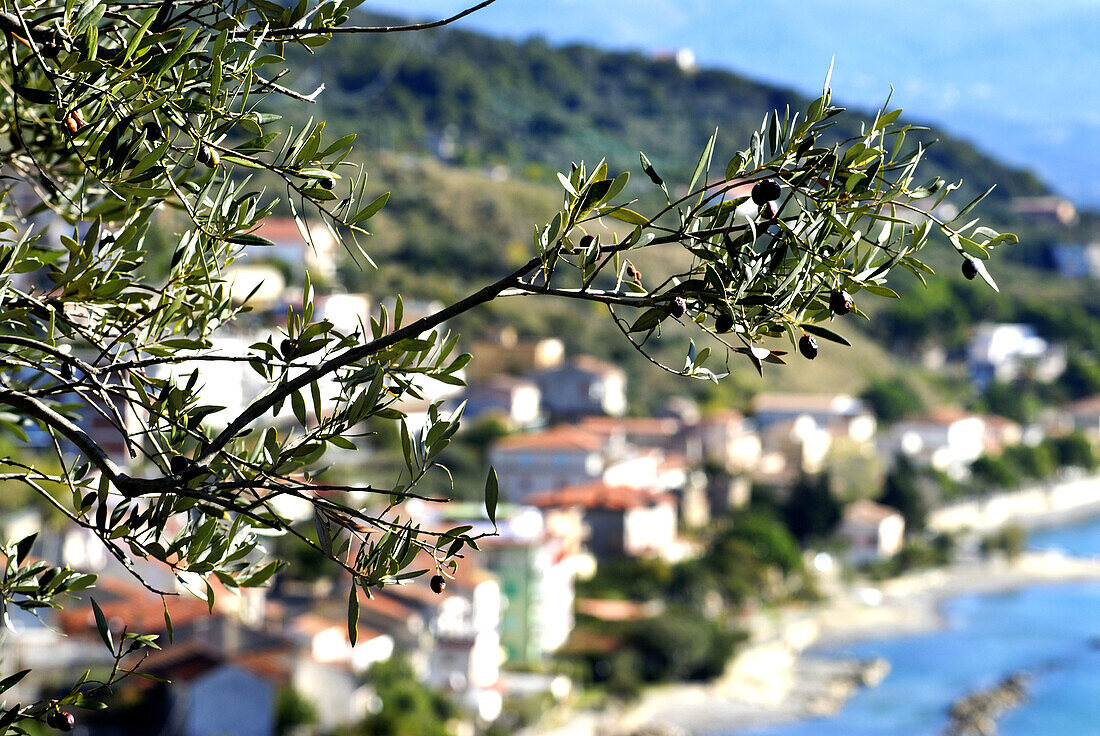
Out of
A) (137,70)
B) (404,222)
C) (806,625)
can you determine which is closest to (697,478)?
(806,625)

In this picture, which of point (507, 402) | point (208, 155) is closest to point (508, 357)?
point (507, 402)

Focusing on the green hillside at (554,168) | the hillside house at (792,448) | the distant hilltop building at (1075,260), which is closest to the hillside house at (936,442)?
the hillside house at (792,448)

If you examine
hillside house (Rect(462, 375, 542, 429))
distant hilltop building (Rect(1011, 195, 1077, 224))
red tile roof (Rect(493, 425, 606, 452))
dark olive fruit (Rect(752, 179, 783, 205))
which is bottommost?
dark olive fruit (Rect(752, 179, 783, 205))

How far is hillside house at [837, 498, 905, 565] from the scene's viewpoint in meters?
27.0

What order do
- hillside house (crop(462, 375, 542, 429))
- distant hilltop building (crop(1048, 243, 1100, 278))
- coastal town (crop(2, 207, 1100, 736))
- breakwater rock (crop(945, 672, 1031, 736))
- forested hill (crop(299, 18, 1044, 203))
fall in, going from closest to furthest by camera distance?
coastal town (crop(2, 207, 1100, 736)) < breakwater rock (crop(945, 672, 1031, 736)) < hillside house (crop(462, 375, 542, 429)) < forested hill (crop(299, 18, 1044, 203)) < distant hilltop building (crop(1048, 243, 1100, 278))

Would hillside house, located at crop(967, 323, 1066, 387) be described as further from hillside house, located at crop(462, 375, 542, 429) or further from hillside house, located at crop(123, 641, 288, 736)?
hillside house, located at crop(123, 641, 288, 736)

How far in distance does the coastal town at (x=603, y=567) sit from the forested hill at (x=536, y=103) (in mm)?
16094

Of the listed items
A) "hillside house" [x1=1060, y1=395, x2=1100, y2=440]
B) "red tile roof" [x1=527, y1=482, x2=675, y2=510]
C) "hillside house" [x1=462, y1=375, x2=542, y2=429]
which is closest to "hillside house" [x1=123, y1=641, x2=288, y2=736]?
"red tile roof" [x1=527, y1=482, x2=675, y2=510]

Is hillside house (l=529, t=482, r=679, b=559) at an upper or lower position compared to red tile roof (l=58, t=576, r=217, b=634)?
upper

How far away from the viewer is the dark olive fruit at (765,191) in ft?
3.39

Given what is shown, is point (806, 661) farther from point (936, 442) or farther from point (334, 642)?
point (936, 442)

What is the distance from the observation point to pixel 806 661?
838 inches

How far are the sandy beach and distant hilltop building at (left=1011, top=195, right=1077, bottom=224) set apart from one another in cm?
3250

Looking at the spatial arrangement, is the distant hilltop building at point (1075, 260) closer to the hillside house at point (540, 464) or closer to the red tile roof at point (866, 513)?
the red tile roof at point (866, 513)
